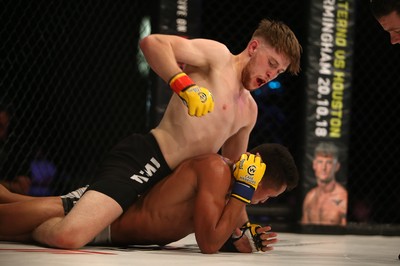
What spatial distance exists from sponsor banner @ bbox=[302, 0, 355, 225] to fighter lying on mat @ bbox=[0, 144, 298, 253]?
192 centimetres

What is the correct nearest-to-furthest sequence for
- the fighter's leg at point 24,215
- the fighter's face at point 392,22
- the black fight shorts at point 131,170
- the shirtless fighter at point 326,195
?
the fighter's face at point 392,22, the black fight shorts at point 131,170, the fighter's leg at point 24,215, the shirtless fighter at point 326,195

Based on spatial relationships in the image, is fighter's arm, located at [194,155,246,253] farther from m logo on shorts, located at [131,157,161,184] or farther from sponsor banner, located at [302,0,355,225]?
sponsor banner, located at [302,0,355,225]

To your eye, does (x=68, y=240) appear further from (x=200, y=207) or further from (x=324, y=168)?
(x=324, y=168)

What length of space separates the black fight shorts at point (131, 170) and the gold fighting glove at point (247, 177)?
1.22ft

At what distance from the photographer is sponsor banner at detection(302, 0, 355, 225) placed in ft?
14.6

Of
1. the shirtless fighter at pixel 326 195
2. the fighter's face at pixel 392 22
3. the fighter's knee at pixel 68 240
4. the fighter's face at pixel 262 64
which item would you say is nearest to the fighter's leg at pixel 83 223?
the fighter's knee at pixel 68 240

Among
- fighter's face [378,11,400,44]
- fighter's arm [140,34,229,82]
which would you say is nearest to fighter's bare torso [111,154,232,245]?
fighter's arm [140,34,229,82]

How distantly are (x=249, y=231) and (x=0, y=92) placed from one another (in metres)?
2.59

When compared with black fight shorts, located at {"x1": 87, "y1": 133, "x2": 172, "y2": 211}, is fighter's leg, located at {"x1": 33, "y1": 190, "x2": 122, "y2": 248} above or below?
below

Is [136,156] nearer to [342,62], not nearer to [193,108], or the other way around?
[193,108]

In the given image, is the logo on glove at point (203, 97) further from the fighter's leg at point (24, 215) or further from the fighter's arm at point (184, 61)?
the fighter's leg at point (24, 215)

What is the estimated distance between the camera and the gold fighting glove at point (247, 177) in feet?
7.52

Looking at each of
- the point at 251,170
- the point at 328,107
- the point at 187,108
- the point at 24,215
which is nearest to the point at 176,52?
the point at 187,108

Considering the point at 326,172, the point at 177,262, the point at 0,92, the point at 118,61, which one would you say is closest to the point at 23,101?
the point at 0,92
